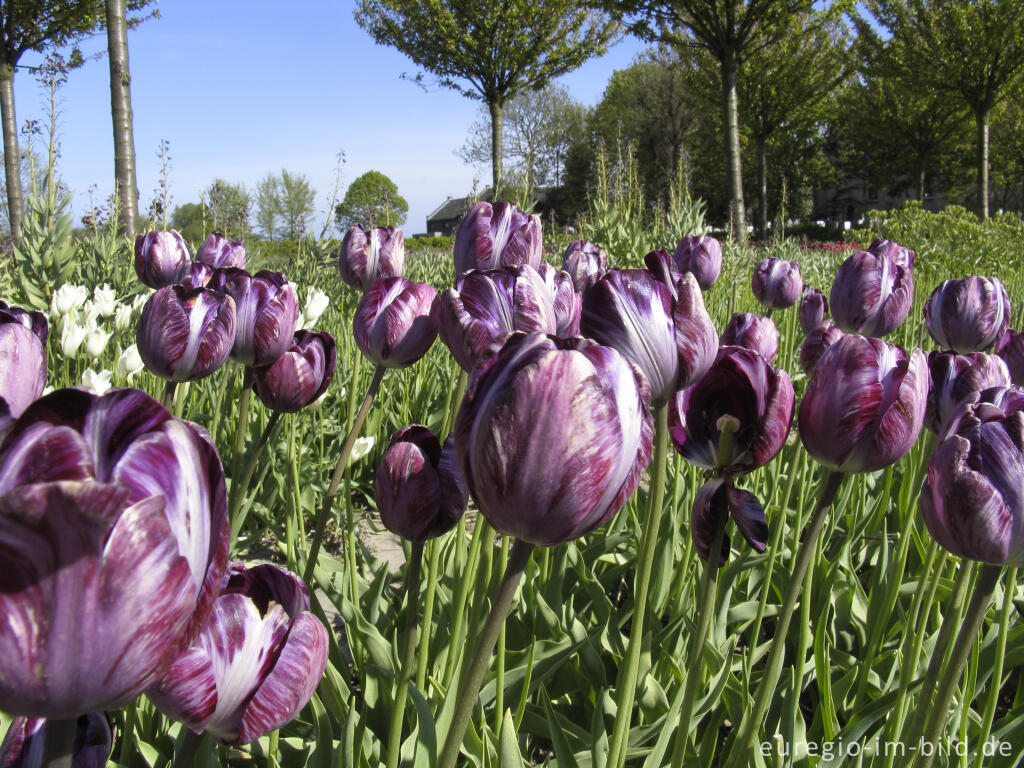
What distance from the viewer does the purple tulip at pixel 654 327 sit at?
2.79 ft

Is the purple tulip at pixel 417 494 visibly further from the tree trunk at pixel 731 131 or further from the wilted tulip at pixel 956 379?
the tree trunk at pixel 731 131

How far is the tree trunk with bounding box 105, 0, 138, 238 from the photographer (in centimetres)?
555

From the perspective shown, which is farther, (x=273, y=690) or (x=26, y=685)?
(x=273, y=690)

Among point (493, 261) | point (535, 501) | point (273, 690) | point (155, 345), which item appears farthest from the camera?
point (493, 261)

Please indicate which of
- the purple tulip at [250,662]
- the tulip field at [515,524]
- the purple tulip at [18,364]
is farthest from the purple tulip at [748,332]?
the purple tulip at [18,364]

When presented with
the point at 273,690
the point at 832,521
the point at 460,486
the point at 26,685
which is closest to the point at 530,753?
the point at 460,486

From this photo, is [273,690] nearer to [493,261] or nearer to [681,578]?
[493,261]

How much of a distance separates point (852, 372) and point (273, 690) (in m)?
0.73

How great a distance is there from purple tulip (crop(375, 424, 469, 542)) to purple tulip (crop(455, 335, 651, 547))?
35cm

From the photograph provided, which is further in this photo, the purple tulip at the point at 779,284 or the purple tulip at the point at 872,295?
the purple tulip at the point at 779,284

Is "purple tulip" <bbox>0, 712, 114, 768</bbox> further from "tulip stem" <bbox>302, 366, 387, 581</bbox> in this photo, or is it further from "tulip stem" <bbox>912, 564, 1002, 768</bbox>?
"tulip stem" <bbox>912, 564, 1002, 768</bbox>

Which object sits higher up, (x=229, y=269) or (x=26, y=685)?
(x=229, y=269)

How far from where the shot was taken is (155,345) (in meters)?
1.22

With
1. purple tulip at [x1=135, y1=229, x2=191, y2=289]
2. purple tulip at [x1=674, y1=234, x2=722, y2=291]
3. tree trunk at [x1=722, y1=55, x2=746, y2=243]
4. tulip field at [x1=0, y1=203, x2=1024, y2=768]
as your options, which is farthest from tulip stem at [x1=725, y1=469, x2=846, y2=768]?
tree trunk at [x1=722, y1=55, x2=746, y2=243]
